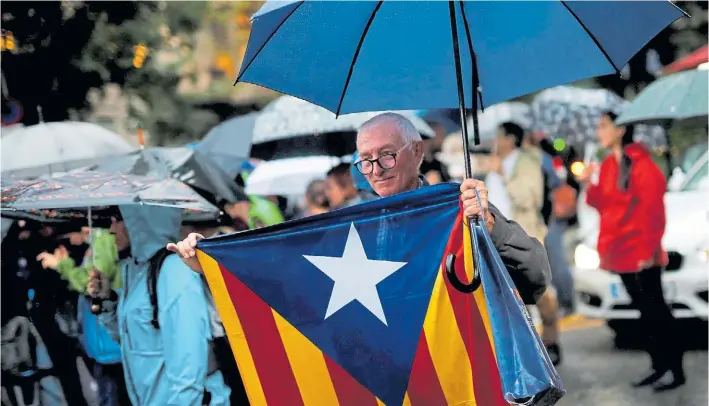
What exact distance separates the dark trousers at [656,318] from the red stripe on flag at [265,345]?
4.54 meters

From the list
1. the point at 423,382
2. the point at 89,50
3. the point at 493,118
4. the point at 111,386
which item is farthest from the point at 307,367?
the point at 493,118

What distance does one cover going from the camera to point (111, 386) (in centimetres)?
559

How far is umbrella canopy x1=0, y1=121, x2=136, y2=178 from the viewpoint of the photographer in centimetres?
662

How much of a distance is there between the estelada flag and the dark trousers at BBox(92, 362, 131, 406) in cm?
198

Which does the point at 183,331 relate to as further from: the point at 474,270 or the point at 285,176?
the point at 285,176

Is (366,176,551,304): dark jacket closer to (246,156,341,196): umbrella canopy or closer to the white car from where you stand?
the white car

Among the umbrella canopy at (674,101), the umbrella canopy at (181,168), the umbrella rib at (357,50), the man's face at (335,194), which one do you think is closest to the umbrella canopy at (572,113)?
the umbrella canopy at (674,101)

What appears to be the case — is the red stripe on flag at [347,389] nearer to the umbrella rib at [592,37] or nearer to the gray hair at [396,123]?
the gray hair at [396,123]

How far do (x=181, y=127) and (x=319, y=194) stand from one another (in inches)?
345

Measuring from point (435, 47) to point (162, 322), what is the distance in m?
1.85

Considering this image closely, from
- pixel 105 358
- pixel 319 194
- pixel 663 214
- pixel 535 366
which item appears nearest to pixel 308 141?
pixel 319 194

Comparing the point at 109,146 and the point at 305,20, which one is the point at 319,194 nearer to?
the point at 109,146

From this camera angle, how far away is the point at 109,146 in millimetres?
7020

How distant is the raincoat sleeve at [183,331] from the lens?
14.2ft
